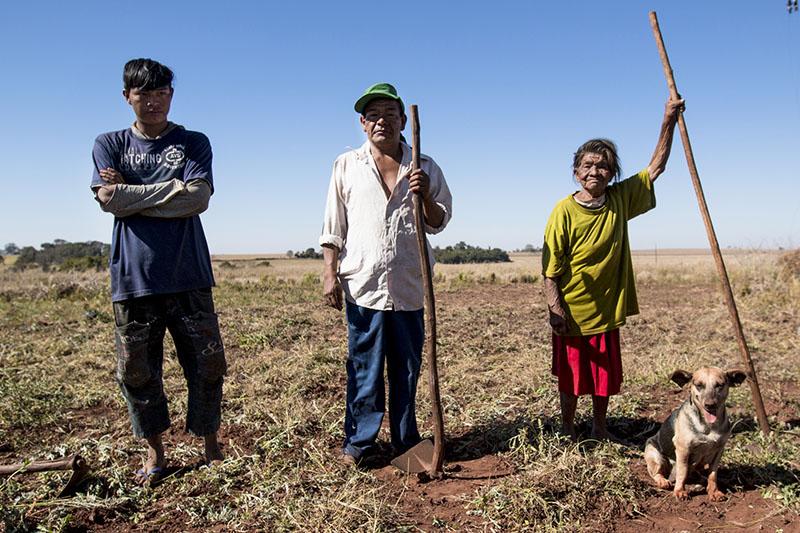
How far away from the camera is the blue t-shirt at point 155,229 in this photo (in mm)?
3254

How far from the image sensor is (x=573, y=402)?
3.86 metres

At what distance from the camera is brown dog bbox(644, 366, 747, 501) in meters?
3.01

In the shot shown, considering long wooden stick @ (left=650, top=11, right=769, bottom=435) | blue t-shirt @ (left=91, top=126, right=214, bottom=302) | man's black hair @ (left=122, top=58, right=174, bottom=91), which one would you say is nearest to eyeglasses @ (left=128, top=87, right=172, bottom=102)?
man's black hair @ (left=122, top=58, right=174, bottom=91)

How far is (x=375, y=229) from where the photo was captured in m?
3.43

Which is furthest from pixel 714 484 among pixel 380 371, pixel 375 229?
pixel 375 229

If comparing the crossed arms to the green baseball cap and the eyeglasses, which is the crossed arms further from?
the green baseball cap

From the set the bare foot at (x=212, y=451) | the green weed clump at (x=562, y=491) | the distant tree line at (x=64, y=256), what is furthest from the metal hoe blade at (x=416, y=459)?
the distant tree line at (x=64, y=256)

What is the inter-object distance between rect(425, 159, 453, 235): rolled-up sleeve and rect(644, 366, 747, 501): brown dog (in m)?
1.47

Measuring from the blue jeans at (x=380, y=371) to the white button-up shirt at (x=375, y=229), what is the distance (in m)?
0.10

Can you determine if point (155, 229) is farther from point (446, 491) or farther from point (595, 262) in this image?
point (595, 262)

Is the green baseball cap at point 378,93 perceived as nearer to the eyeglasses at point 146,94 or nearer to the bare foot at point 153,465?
the eyeglasses at point 146,94

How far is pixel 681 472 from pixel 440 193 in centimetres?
194

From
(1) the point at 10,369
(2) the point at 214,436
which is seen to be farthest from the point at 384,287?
(1) the point at 10,369

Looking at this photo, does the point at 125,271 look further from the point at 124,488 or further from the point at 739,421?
the point at 739,421
